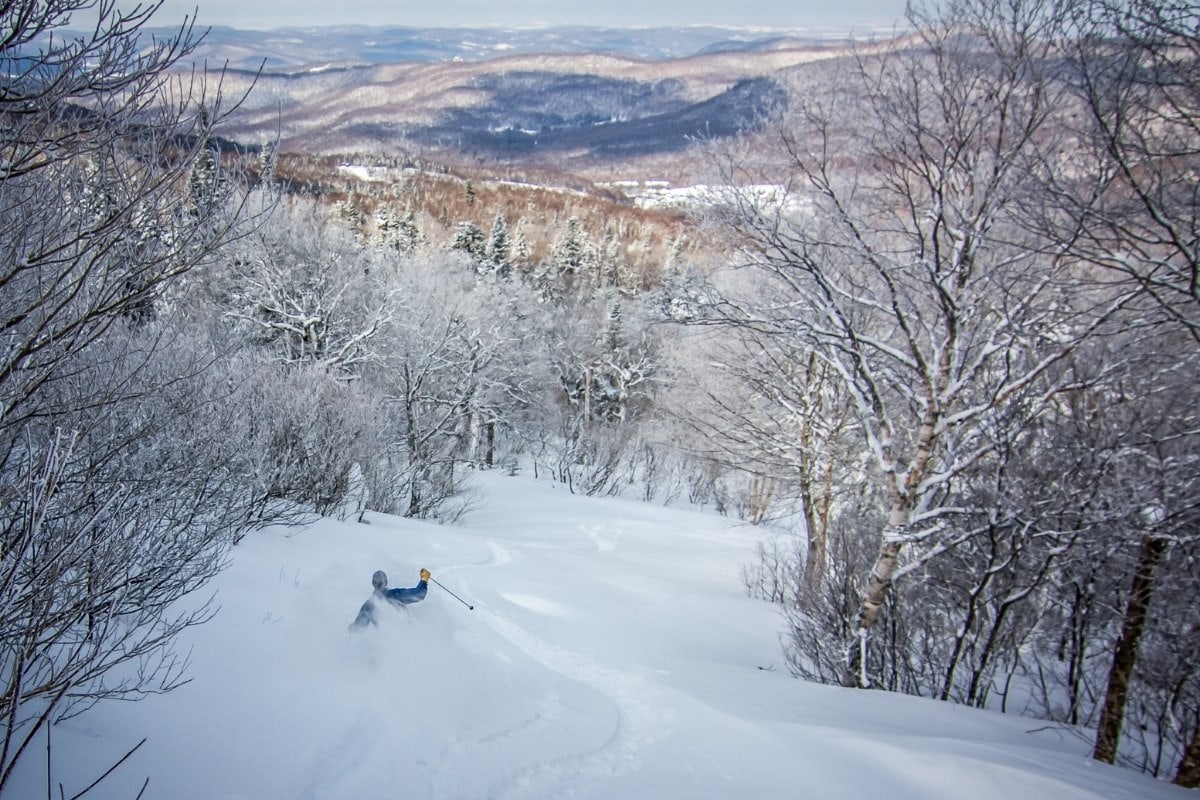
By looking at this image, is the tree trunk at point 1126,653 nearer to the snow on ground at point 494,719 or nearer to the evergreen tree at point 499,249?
the snow on ground at point 494,719

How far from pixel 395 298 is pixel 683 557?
16405mm

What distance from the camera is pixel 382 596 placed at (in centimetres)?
583

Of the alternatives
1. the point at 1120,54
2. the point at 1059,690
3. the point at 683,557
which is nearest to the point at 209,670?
the point at 1120,54

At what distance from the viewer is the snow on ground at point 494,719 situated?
3.69 meters

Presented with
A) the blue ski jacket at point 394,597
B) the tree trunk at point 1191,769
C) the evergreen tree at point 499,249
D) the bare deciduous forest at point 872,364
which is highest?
the evergreen tree at point 499,249

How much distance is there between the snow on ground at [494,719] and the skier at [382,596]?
0.11 meters

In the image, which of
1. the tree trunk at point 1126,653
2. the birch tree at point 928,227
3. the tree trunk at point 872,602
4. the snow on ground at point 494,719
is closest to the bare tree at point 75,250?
the snow on ground at point 494,719

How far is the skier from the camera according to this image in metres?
5.43

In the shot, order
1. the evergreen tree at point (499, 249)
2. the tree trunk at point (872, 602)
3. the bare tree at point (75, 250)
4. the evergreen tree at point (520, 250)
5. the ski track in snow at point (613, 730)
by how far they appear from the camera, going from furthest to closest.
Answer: the evergreen tree at point (520, 250) < the evergreen tree at point (499, 249) < the tree trunk at point (872, 602) < the ski track in snow at point (613, 730) < the bare tree at point (75, 250)

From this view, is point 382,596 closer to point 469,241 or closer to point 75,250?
point 75,250

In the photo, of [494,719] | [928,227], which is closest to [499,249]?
[928,227]

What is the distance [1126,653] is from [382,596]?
6.26m

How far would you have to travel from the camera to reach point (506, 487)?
69.4 feet

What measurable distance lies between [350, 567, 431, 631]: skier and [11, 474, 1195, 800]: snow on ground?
113 mm
